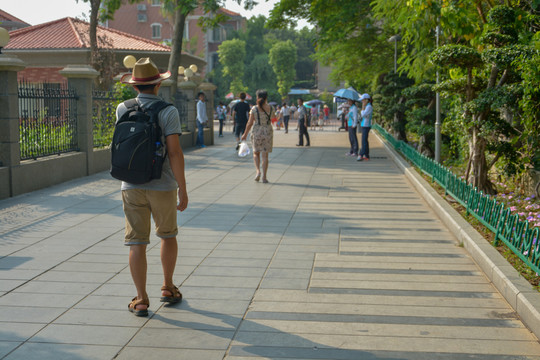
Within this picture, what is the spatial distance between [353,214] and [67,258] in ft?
14.1

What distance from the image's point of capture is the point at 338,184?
13.1 metres

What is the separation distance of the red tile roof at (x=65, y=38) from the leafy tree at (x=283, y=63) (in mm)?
39404

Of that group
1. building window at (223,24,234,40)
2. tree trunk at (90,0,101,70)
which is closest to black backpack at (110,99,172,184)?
tree trunk at (90,0,101,70)

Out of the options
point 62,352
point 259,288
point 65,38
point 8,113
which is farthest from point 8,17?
point 62,352

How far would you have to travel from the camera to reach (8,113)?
10.8m

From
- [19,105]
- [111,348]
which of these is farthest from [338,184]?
[111,348]

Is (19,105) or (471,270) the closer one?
(471,270)

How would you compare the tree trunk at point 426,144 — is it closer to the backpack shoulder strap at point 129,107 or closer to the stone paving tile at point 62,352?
the backpack shoulder strap at point 129,107

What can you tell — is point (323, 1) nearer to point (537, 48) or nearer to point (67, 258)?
point (537, 48)

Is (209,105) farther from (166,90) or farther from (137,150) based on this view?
(137,150)

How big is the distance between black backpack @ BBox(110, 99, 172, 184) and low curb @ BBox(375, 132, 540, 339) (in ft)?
9.20

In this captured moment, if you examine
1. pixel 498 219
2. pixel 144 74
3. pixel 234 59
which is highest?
pixel 234 59

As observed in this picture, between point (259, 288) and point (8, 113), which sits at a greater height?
point (8, 113)

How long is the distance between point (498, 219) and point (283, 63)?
70055mm
